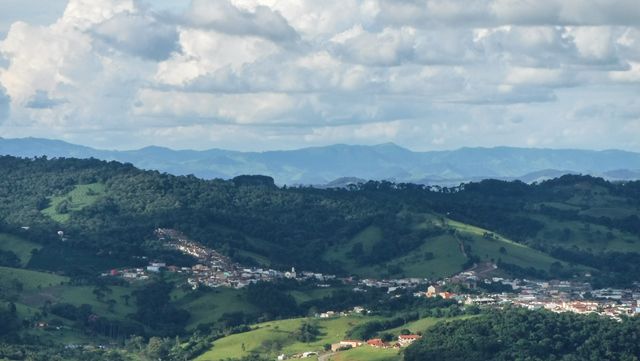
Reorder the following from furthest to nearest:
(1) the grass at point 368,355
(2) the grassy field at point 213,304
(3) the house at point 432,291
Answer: (3) the house at point 432,291 < (2) the grassy field at point 213,304 < (1) the grass at point 368,355

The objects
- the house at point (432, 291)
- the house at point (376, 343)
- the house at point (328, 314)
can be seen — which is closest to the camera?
the house at point (376, 343)

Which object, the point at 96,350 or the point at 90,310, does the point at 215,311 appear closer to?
the point at 90,310

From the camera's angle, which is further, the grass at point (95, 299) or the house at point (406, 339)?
the grass at point (95, 299)

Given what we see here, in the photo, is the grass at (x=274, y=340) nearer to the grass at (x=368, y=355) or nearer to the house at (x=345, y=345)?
the house at (x=345, y=345)

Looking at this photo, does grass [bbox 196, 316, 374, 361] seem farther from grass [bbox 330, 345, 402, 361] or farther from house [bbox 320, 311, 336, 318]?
grass [bbox 330, 345, 402, 361]

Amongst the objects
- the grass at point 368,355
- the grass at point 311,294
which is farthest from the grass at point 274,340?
the grass at point 311,294

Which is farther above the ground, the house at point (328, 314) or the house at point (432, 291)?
the house at point (432, 291)

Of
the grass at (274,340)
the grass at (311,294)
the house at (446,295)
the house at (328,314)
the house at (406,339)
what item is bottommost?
the grass at (274,340)

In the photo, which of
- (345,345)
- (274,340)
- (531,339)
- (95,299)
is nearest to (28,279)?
(95,299)

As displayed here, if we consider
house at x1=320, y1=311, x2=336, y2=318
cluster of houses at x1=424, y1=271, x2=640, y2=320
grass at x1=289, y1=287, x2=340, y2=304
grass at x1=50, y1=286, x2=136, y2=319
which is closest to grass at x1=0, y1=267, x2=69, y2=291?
grass at x1=50, y1=286, x2=136, y2=319
